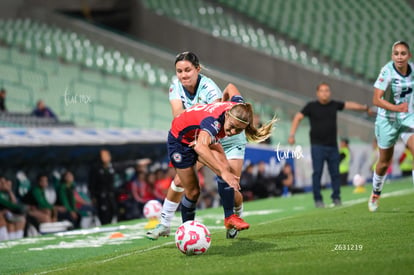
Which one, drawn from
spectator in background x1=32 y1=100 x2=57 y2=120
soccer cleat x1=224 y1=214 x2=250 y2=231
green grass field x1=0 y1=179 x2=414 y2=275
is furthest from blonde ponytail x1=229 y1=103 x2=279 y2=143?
spectator in background x1=32 y1=100 x2=57 y2=120

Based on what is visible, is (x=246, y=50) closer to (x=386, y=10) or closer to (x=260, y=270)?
(x=386, y=10)

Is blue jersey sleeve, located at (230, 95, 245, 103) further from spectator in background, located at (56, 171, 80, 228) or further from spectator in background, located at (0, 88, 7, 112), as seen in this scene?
spectator in background, located at (0, 88, 7, 112)

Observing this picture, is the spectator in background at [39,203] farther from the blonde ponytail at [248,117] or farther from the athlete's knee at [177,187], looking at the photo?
the blonde ponytail at [248,117]

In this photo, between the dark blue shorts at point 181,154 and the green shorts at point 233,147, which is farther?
the green shorts at point 233,147

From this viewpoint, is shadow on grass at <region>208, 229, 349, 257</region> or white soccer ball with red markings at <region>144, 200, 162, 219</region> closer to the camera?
shadow on grass at <region>208, 229, 349, 257</region>

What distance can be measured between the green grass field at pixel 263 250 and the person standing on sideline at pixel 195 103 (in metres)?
0.40

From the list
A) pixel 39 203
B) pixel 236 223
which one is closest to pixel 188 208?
pixel 236 223

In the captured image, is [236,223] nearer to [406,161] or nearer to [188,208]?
[188,208]

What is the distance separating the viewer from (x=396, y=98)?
12023mm

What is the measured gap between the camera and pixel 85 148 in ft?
62.8

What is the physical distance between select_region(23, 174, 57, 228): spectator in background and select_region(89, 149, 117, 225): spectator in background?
54.0 inches

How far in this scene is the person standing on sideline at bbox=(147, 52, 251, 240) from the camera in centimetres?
1006

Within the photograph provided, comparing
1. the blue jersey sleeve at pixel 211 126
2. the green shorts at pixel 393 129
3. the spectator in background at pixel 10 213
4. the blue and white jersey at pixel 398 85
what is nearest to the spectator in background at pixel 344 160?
the spectator in background at pixel 10 213

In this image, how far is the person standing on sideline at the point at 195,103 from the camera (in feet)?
33.0
